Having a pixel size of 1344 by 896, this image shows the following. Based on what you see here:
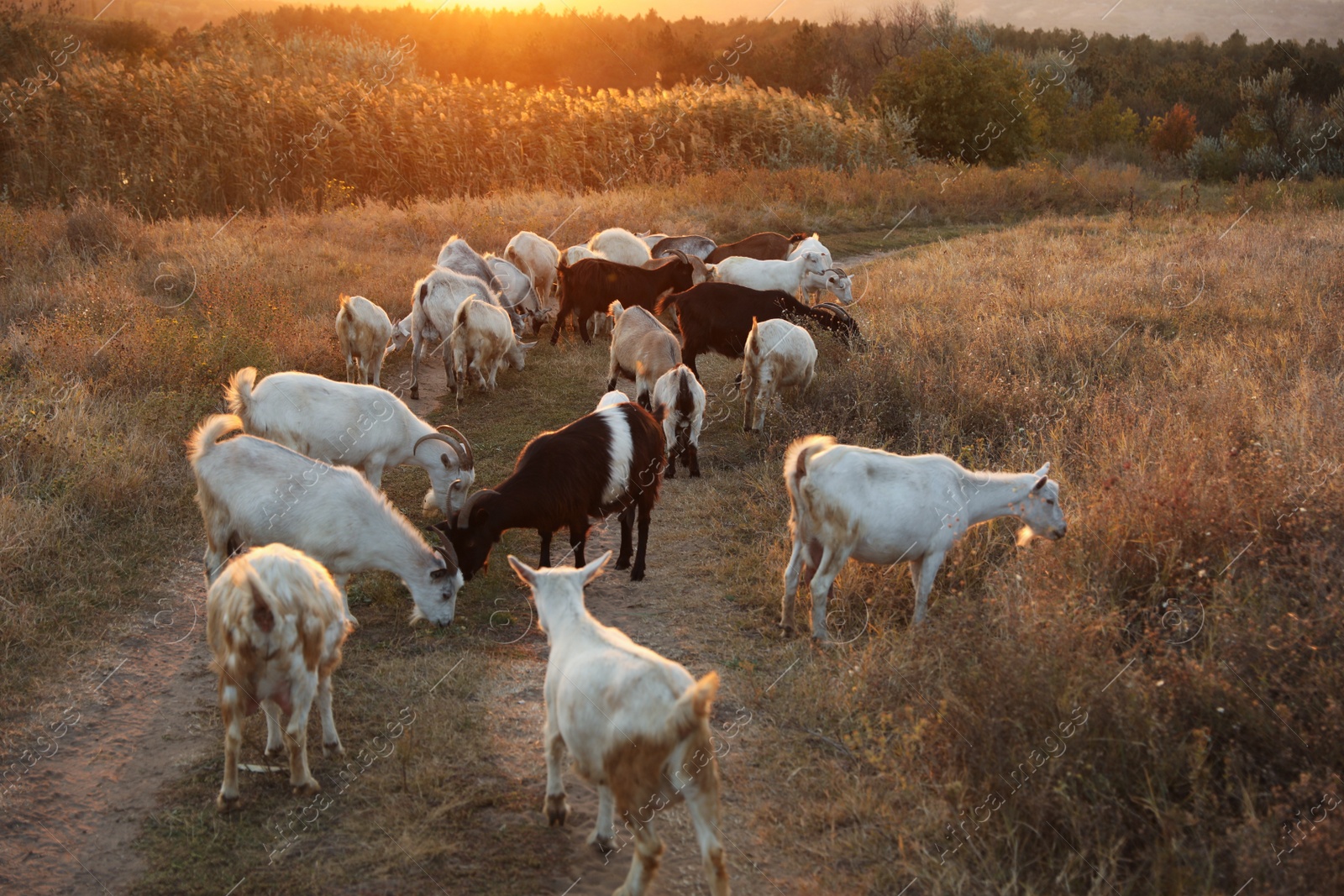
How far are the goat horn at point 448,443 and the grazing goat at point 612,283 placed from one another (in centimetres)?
554

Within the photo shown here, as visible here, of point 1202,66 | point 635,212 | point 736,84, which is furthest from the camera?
point 1202,66

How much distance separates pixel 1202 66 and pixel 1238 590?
48544 millimetres

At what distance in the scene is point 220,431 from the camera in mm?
5469

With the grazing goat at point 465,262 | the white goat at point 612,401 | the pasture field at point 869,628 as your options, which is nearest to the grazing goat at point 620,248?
the grazing goat at point 465,262

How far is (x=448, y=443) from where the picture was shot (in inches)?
277

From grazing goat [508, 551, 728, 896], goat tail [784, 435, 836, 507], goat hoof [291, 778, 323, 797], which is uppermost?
goat tail [784, 435, 836, 507]

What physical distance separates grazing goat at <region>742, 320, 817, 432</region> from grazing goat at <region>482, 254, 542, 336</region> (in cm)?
399

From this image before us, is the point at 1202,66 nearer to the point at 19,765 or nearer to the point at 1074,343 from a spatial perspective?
the point at 1074,343

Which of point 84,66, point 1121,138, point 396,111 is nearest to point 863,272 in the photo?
point 396,111

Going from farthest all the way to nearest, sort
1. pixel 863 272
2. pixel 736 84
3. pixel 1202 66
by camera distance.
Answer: pixel 1202 66
pixel 736 84
pixel 863 272

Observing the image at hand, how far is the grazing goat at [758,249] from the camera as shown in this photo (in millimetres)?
14812

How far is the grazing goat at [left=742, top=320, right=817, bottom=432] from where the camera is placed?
8984 mm

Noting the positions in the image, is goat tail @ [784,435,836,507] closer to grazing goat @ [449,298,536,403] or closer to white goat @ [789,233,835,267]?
grazing goat @ [449,298,536,403]

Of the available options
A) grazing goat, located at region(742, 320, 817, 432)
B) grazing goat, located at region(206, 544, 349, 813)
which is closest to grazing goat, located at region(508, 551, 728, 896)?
grazing goat, located at region(206, 544, 349, 813)
